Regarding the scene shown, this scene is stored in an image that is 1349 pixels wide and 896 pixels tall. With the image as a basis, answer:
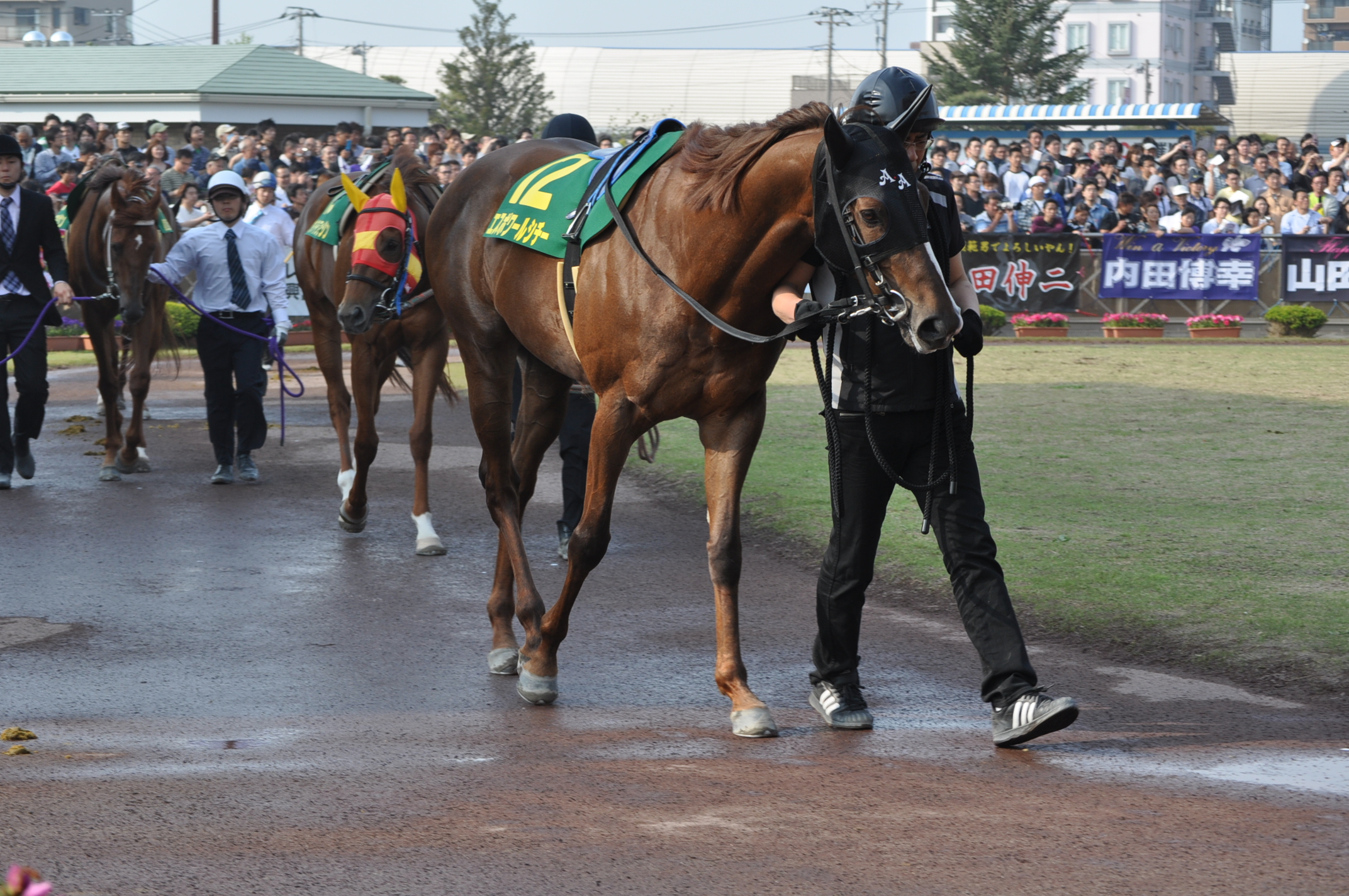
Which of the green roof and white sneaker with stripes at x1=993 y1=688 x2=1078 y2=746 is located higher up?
the green roof

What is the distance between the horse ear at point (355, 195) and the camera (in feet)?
26.5

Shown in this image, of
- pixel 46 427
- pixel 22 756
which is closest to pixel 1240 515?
pixel 22 756

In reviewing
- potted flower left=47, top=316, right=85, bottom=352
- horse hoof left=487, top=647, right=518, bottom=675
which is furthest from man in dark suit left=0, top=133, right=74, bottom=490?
potted flower left=47, top=316, right=85, bottom=352

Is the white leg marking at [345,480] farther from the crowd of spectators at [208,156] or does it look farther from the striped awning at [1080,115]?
the striped awning at [1080,115]

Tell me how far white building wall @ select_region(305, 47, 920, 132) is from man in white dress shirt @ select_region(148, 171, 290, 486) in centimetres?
5980

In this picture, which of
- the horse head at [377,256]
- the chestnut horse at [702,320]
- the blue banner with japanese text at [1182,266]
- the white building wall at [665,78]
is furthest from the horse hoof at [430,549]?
the white building wall at [665,78]

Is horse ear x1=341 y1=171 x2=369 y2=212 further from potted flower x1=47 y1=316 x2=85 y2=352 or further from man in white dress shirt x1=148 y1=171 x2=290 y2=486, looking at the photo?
potted flower x1=47 y1=316 x2=85 y2=352

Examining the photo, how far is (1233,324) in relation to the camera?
20156 mm

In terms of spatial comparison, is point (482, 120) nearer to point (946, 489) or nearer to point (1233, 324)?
point (1233, 324)

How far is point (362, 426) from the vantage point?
8570 mm

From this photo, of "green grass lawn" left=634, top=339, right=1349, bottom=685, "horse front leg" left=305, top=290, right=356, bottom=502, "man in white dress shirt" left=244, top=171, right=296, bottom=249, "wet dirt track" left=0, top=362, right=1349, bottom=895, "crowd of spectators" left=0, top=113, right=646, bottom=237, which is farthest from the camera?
"crowd of spectators" left=0, top=113, right=646, bottom=237

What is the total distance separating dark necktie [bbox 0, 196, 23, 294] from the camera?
987cm

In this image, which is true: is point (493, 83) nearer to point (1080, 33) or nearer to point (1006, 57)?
point (1006, 57)

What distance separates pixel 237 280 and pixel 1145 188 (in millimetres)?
18054
